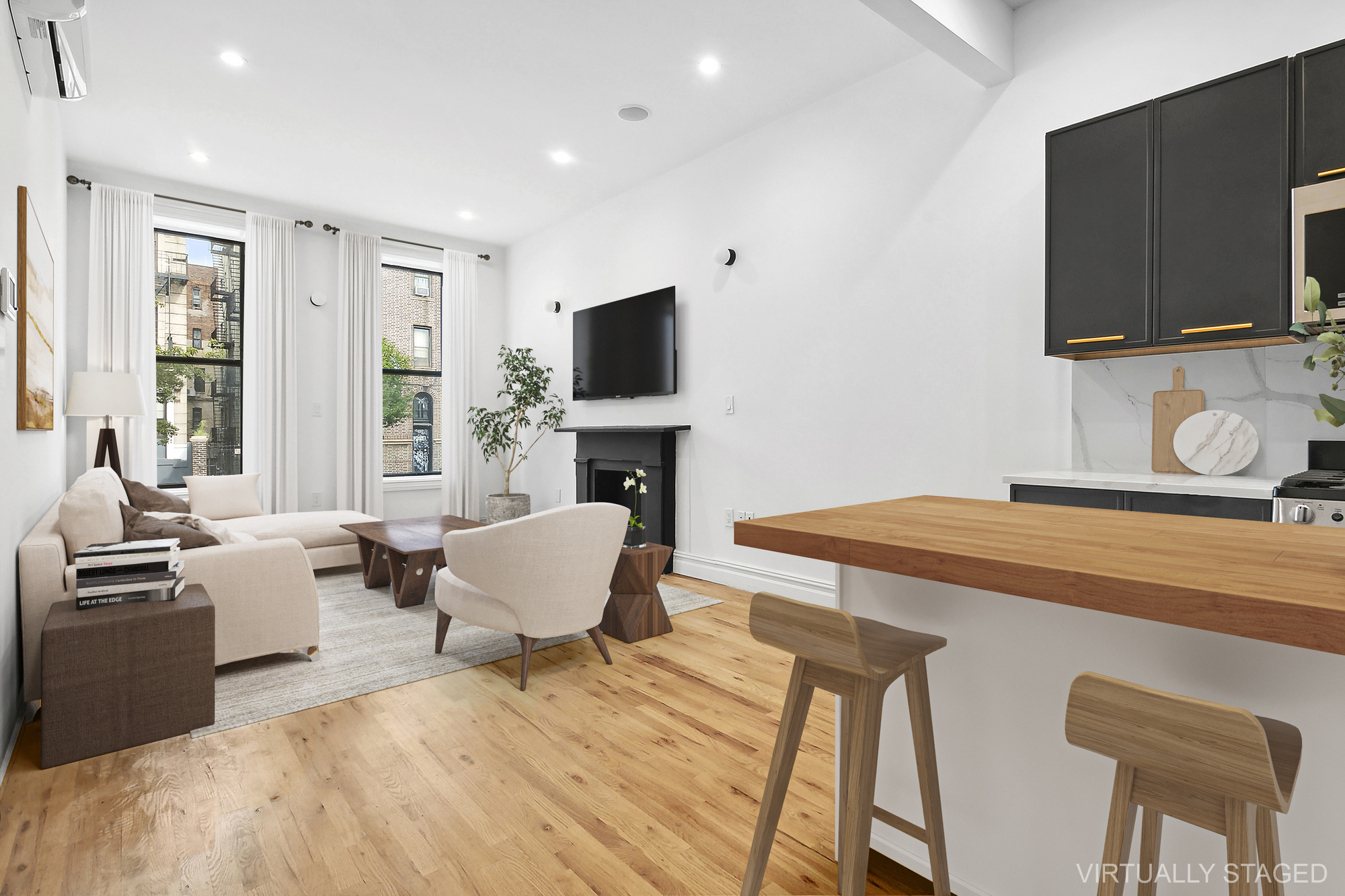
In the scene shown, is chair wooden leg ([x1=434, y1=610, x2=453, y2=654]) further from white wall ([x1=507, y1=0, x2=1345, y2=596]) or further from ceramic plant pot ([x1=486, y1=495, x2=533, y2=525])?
ceramic plant pot ([x1=486, y1=495, x2=533, y2=525])

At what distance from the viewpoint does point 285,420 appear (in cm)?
551

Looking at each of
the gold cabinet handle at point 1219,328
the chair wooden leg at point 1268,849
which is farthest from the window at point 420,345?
the chair wooden leg at point 1268,849

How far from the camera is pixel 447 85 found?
365cm

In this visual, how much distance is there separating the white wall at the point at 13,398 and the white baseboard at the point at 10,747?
0.03m

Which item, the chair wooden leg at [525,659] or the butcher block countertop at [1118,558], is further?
the chair wooden leg at [525,659]

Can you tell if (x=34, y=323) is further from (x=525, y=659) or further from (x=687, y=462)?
(x=687, y=462)

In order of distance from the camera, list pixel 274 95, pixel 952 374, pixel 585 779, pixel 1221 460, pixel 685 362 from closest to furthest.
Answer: pixel 585 779 < pixel 1221 460 < pixel 952 374 < pixel 274 95 < pixel 685 362

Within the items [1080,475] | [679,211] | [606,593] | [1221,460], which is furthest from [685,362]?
[1221,460]

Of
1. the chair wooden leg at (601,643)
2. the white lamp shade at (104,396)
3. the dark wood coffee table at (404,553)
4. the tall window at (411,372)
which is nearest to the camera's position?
the chair wooden leg at (601,643)

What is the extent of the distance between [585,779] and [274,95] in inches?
159

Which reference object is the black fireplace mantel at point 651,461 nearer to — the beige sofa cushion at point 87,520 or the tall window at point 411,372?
the tall window at point 411,372

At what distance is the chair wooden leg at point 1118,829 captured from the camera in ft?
2.74

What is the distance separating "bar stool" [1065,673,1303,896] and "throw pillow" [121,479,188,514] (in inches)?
169

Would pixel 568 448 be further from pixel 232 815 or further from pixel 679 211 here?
pixel 232 815
